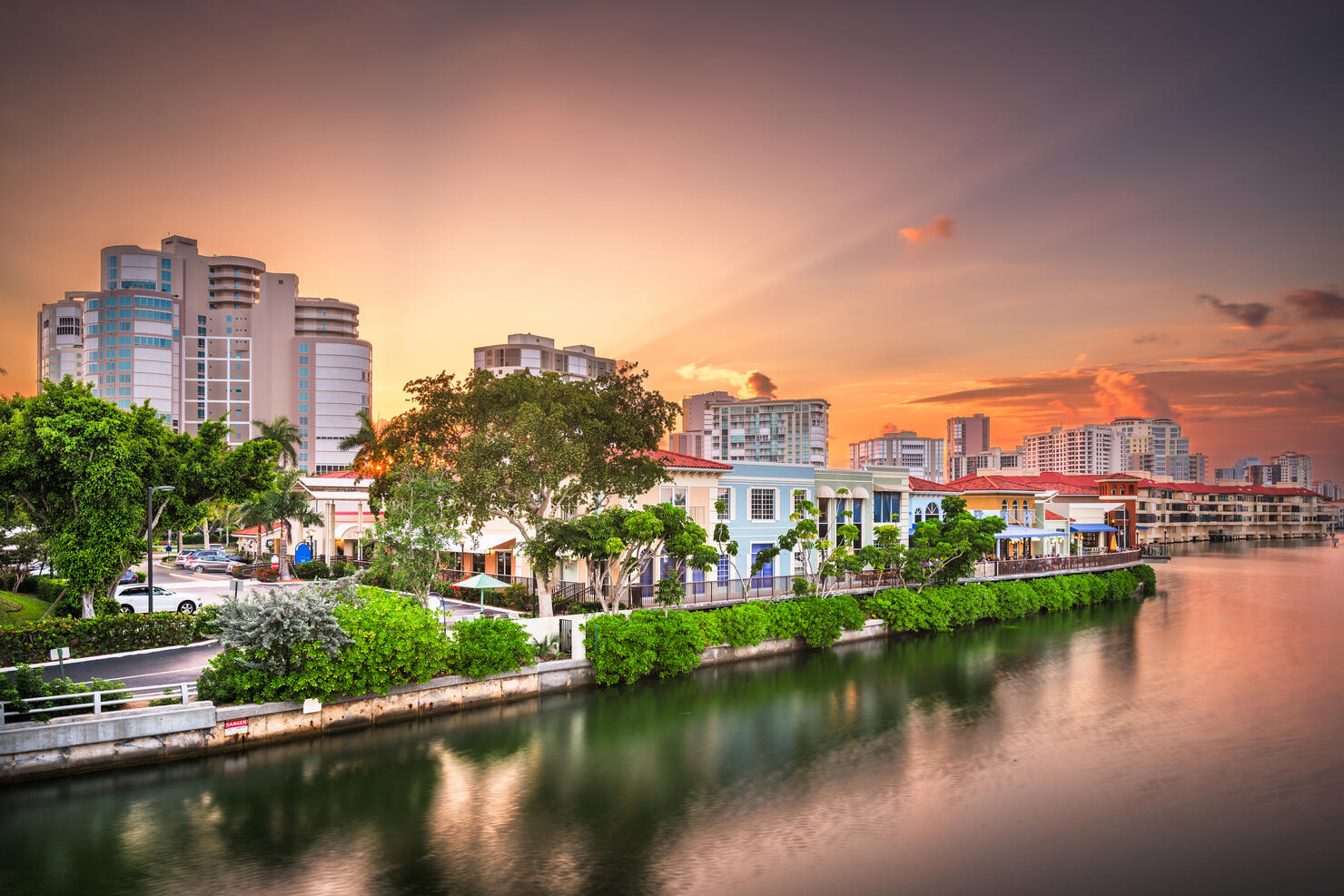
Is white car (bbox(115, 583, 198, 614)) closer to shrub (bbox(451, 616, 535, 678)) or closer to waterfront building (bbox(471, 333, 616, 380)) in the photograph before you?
shrub (bbox(451, 616, 535, 678))

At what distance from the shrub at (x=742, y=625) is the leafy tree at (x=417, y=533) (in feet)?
34.6

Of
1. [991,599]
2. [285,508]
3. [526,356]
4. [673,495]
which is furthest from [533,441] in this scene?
[526,356]

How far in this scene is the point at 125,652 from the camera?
2617 cm

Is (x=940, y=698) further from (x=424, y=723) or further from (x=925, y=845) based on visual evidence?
(x=424, y=723)

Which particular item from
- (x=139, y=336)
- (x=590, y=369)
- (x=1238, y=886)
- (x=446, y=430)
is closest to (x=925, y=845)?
(x=1238, y=886)

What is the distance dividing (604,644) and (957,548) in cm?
2159

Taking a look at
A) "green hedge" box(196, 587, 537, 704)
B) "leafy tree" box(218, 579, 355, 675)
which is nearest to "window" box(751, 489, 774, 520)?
"green hedge" box(196, 587, 537, 704)

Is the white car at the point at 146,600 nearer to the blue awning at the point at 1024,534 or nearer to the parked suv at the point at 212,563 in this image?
the parked suv at the point at 212,563

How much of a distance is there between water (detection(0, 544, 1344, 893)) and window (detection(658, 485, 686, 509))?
9333 mm

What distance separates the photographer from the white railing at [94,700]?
19.0 meters

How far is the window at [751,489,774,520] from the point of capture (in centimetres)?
4216

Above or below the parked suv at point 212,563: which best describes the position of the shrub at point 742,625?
below

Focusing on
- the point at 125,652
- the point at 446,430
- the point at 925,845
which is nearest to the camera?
the point at 925,845

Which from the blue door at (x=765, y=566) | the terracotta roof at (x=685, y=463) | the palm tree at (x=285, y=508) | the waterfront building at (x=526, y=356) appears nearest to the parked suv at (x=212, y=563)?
the palm tree at (x=285, y=508)
